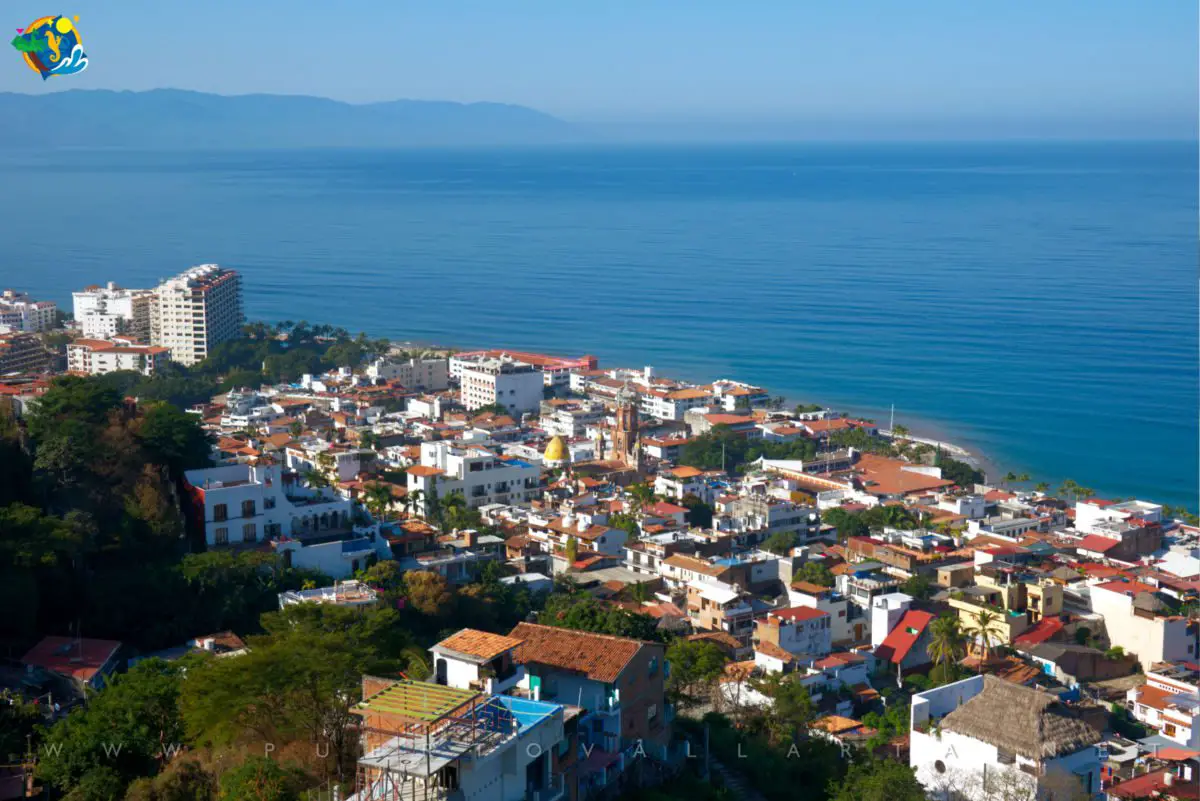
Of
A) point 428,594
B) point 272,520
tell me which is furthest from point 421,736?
point 272,520

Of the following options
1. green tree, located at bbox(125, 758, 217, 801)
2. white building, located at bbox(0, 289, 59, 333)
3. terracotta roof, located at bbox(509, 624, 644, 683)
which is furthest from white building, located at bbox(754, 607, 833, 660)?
white building, located at bbox(0, 289, 59, 333)

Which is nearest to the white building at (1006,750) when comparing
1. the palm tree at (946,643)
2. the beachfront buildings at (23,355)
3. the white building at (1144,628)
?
the palm tree at (946,643)

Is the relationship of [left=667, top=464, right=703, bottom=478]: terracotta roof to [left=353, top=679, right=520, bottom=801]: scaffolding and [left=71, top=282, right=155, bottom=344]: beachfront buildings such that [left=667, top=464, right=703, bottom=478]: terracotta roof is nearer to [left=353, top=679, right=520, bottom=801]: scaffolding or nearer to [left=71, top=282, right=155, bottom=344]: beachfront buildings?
[left=353, top=679, right=520, bottom=801]: scaffolding

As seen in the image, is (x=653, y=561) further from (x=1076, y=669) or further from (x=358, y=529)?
(x=1076, y=669)

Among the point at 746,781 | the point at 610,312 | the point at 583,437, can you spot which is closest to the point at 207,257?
the point at 610,312

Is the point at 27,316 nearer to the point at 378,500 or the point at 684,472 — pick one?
the point at 684,472
